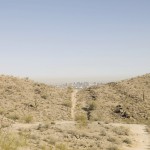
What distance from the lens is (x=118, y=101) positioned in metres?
57.3

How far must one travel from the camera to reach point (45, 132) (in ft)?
85.0

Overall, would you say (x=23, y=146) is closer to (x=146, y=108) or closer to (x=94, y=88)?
(x=146, y=108)

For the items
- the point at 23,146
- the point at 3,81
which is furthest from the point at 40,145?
the point at 3,81

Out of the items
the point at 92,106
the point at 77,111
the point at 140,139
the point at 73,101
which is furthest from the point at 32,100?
the point at 140,139

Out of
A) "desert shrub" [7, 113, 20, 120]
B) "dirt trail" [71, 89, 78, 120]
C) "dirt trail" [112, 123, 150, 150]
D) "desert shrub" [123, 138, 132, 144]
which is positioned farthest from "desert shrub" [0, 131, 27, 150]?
"dirt trail" [71, 89, 78, 120]

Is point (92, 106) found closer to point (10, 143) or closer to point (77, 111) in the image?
point (77, 111)

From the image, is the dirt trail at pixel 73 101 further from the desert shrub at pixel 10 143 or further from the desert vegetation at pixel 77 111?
the desert shrub at pixel 10 143

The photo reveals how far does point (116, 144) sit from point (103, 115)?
80.4ft

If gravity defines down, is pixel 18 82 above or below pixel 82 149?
above

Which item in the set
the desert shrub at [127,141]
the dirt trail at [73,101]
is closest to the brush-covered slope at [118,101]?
the dirt trail at [73,101]

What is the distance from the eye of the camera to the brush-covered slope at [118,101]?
49.6m

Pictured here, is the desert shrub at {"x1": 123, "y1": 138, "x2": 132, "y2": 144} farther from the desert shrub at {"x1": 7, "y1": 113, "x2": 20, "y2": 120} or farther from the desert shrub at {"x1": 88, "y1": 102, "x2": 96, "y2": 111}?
the desert shrub at {"x1": 88, "y1": 102, "x2": 96, "y2": 111}

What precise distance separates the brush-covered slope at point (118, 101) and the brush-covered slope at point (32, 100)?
3.21 metres

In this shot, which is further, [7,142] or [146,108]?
[146,108]
